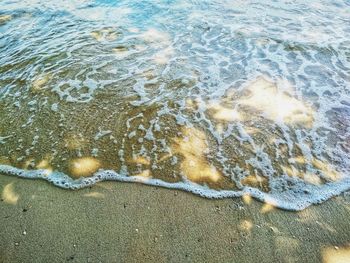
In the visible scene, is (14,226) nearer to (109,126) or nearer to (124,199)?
(124,199)

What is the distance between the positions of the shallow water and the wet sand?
0.17 metres

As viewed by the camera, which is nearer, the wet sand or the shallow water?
the wet sand

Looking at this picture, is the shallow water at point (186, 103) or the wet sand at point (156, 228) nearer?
the wet sand at point (156, 228)

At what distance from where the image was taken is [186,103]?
4.50m

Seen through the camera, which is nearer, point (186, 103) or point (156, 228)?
point (156, 228)

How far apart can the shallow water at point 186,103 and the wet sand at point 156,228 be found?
0.17 metres

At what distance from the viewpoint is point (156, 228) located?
2.79 metres

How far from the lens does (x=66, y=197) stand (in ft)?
10.1

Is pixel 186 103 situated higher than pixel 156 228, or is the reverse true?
pixel 156 228

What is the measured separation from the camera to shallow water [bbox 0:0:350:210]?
338 cm

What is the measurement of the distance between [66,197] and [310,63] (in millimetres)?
4850

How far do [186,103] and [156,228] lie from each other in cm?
220

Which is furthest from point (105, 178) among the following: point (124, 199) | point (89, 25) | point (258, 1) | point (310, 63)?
point (258, 1)

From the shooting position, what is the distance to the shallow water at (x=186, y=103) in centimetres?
338
